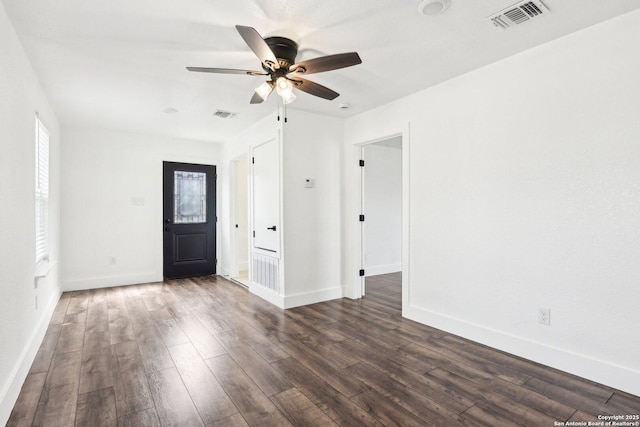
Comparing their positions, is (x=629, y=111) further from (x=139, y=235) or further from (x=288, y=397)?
(x=139, y=235)

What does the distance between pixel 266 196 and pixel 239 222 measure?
2.28 metres

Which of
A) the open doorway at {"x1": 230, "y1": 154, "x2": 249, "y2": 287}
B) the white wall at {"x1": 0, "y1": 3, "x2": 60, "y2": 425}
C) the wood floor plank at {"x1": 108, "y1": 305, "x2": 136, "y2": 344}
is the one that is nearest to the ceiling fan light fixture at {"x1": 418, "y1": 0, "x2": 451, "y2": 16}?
the white wall at {"x1": 0, "y1": 3, "x2": 60, "y2": 425}

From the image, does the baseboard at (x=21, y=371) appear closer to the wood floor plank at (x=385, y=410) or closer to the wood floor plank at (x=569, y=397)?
the wood floor plank at (x=385, y=410)

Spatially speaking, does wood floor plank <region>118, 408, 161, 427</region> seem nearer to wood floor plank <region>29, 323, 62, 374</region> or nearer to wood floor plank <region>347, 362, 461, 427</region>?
wood floor plank <region>29, 323, 62, 374</region>

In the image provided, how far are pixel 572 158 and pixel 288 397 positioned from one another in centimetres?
269

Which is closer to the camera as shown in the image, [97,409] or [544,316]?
[97,409]

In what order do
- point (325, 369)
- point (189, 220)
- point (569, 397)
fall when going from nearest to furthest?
point (569, 397), point (325, 369), point (189, 220)

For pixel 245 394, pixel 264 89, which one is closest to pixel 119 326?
pixel 245 394

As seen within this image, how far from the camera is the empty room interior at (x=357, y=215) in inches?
85.1

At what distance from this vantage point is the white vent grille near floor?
4.45 m

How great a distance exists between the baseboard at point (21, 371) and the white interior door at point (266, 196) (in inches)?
98.9

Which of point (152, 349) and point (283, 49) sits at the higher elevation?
point (283, 49)

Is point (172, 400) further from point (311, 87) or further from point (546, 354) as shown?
point (546, 354)

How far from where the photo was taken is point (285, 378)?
247 cm
